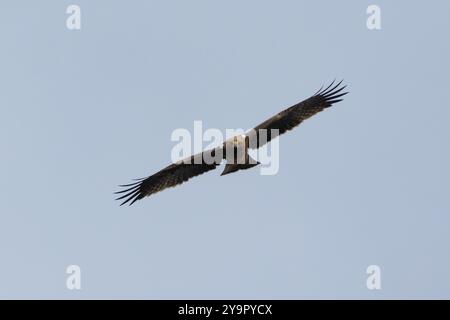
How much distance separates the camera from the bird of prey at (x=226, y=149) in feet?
46.1

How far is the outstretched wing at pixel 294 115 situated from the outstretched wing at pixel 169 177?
3.06 feet

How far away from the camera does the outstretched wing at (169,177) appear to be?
46.8ft

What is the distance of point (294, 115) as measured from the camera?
1433 centimetres

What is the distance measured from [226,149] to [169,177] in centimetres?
136

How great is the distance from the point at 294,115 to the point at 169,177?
2.52 m

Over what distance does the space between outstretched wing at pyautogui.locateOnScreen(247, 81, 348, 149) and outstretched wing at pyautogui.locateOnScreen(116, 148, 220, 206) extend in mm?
933

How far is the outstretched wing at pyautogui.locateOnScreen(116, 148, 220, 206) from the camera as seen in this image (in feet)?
46.8

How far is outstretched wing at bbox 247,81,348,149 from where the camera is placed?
1412cm

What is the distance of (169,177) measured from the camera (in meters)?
14.5

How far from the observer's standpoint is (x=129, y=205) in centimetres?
1430
